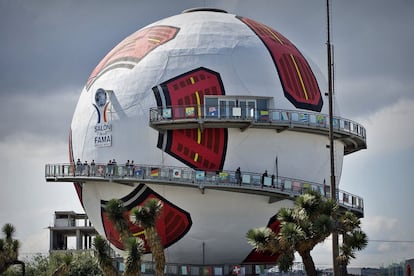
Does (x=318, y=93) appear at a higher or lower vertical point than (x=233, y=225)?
higher

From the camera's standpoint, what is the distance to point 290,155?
47281 millimetres

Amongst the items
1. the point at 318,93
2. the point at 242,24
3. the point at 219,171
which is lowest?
the point at 219,171

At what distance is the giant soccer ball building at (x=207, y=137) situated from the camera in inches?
1807

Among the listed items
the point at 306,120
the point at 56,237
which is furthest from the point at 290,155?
the point at 56,237

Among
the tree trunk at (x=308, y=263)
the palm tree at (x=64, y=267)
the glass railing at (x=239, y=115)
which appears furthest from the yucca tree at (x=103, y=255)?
the tree trunk at (x=308, y=263)

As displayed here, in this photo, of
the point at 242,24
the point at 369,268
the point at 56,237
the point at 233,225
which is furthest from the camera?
the point at 56,237

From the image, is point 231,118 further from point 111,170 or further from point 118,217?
point 118,217

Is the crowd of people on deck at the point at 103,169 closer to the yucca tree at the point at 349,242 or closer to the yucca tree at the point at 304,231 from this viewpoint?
the yucca tree at the point at 304,231

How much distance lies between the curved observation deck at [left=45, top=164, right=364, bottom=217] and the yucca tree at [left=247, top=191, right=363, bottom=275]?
8.05m

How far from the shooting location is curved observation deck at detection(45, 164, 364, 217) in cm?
4522

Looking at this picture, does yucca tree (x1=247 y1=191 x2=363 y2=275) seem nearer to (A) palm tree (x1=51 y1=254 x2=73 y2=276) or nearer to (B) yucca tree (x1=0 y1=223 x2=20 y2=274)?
(A) palm tree (x1=51 y1=254 x2=73 y2=276)

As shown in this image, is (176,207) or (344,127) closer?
(176,207)

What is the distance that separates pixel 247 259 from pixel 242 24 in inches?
453

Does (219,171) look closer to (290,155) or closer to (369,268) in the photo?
(290,155)
